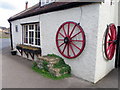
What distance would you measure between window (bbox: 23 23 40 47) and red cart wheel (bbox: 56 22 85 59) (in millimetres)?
2215

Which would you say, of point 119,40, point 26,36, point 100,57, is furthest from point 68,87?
point 26,36

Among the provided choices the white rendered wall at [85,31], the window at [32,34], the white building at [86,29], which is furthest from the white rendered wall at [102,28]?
the window at [32,34]

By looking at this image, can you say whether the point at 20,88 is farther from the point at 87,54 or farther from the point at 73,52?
the point at 87,54

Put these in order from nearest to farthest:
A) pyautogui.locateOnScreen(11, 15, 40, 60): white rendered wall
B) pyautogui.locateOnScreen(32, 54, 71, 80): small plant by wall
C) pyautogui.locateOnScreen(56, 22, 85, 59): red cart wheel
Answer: pyautogui.locateOnScreen(56, 22, 85, 59): red cart wheel → pyautogui.locateOnScreen(32, 54, 71, 80): small plant by wall → pyautogui.locateOnScreen(11, 15, 40, 60): white rendered wall

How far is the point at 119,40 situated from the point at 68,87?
13.0ft

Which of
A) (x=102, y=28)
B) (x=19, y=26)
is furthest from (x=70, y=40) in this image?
(x=19, y=26)

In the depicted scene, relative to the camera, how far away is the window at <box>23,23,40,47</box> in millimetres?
6329

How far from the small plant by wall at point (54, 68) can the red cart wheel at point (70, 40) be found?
1.49 feet

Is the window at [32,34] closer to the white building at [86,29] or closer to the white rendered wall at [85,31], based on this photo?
the white building at [86,29]

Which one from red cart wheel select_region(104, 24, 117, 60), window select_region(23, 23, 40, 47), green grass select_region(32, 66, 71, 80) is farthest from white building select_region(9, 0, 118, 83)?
window select_region(23, 23, 40, 47)

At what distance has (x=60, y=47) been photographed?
4.61 meters

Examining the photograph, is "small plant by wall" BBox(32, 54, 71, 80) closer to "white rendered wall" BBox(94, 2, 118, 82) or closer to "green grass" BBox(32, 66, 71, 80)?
"green grass" BBox(32, 66, 71, 80)

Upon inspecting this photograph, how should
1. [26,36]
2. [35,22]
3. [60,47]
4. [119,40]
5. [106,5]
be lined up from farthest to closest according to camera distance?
1. [26,36]
2. [35,22]
3. [119,40]
4. [60,47]
5. [106,5]

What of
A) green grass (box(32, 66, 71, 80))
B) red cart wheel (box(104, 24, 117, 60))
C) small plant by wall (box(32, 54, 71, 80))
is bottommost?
green grass (box(32, 66, 71, 80))
